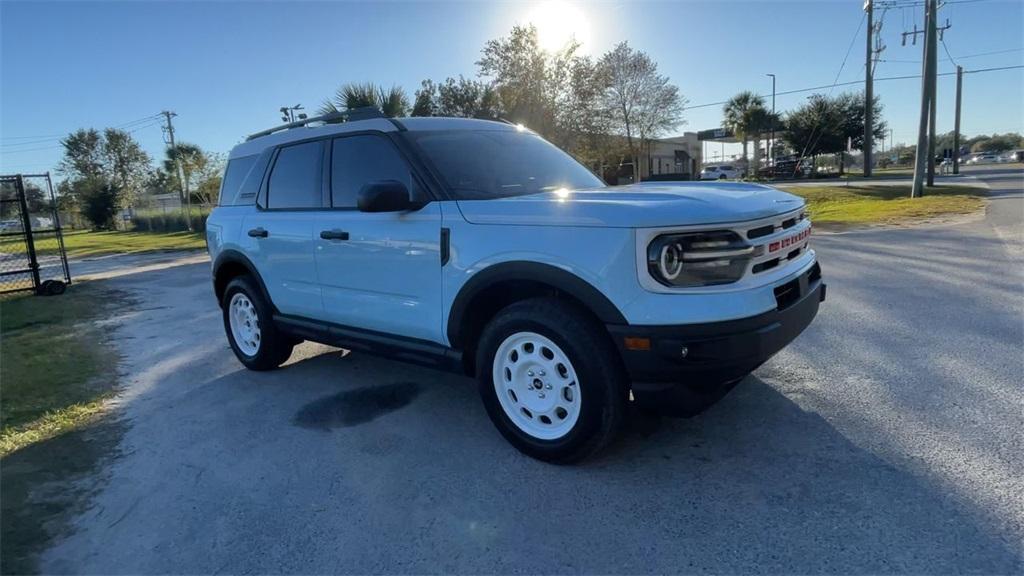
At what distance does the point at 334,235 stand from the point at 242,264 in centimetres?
154

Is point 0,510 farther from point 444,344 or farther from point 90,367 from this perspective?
point 90,367

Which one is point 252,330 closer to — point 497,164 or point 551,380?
point 497,164

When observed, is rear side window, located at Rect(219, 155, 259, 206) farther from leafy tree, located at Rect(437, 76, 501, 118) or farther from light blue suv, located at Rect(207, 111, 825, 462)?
leafy tree, located at Rect(437, 76, 501, 118)

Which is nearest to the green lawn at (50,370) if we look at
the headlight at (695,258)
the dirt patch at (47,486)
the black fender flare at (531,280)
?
the dirt patch at (47,486)

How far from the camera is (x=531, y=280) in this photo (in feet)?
10.3

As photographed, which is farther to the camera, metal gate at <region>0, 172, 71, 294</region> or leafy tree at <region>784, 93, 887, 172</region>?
leafy tree at <region>784, 93, 887, 172</region>

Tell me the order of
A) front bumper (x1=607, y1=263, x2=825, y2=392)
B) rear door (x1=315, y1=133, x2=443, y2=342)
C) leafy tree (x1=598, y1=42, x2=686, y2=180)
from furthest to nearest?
leafy tree (x1=598, y1=42, x2=686, y2=180)
rear door (x1=315, y1=133, x2=443, y2=342)
front bumper (x1=607, y1=263, x2=825, y2=392)

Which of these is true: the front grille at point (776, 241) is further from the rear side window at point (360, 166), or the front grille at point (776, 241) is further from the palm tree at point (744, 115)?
the palm tree at point (744, 115)

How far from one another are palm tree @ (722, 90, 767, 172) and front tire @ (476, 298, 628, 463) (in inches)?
1968

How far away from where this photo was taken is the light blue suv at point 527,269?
2.79 meters

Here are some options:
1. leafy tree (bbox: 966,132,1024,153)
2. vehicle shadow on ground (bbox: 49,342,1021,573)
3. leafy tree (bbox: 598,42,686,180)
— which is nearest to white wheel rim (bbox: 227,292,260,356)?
vehicle shadow on ground (bbox: 49,342,1021,573)

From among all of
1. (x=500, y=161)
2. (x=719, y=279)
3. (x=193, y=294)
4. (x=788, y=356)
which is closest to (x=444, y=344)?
(x=500, y=161)

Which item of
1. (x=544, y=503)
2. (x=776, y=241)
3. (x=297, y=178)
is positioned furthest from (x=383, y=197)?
(x=776, y=241)

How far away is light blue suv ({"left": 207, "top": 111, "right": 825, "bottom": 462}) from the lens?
9.16 feet
